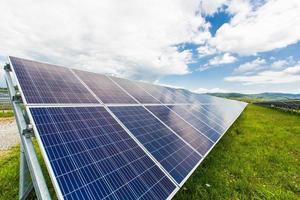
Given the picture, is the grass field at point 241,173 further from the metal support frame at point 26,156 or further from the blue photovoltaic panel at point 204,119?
the blue photovoltaic panel at point 204,119

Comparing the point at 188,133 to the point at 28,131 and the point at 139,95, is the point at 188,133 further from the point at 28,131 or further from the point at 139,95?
the point at 28,131

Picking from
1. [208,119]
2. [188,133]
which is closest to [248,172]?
[188,133]

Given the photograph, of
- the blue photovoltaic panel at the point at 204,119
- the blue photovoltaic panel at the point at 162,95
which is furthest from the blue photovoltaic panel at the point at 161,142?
the blue photovoltaic panel at the point at 162,95

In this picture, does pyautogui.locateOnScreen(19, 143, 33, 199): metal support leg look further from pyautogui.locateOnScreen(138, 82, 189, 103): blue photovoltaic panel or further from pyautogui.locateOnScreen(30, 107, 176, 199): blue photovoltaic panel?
pyautogui.locateOnScreen(138, 82, 189, 103): blue photovoltaic panel

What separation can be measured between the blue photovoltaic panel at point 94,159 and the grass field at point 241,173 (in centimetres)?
269

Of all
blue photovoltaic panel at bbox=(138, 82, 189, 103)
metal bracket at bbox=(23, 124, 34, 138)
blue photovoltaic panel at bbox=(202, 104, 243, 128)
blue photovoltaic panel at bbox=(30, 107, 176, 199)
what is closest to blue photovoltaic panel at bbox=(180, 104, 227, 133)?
blue photovoltaic panel at bbox=(202, 104, 243, 128)

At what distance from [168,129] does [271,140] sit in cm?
971

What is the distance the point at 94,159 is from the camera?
11.8 feet

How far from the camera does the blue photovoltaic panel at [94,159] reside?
300 cm

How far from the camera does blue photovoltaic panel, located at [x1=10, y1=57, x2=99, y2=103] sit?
486cm

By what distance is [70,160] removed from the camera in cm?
326

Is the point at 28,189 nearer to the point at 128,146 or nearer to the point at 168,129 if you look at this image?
the point at 128,146

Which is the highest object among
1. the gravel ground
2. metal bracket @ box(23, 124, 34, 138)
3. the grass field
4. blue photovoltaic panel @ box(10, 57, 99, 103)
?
blue photovoltaic panel @ box(10, 57, 99, 103)

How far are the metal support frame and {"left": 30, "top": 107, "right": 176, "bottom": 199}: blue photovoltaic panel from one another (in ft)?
0.92
